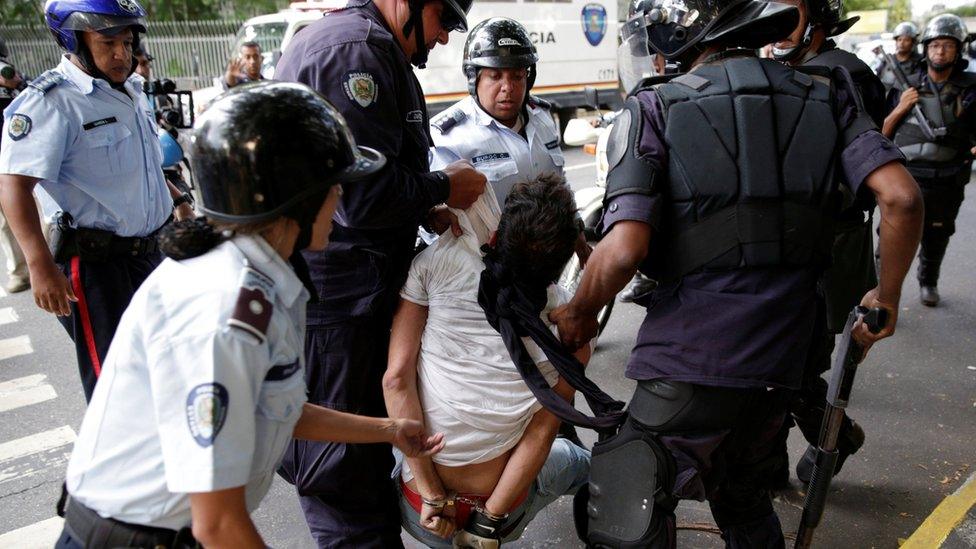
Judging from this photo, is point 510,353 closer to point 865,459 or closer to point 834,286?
point 834,286

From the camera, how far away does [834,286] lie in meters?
2.50

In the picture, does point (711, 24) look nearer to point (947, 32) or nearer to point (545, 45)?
point (947, 32)

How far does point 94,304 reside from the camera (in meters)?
3.04

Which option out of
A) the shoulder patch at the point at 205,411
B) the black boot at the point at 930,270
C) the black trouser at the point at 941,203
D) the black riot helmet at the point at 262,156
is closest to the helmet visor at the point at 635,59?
the black riot helmet at the point at 262,156

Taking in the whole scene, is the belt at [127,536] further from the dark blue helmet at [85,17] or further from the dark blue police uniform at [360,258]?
the dark blue helmet at [85,17]

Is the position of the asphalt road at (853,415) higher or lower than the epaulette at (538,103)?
lower

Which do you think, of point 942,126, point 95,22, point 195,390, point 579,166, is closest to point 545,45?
point 579,166

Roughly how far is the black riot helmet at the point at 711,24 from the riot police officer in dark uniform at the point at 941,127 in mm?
3462

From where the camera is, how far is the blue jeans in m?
2.47

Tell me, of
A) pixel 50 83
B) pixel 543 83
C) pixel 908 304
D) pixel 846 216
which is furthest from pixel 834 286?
pixel 543 83

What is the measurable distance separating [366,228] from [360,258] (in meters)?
0.13

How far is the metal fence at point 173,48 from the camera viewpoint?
1753 centimetres

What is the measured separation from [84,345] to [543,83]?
11.3 m

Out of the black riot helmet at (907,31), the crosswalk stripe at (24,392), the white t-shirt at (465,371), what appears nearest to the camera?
the white t-shirt at (465,371)
